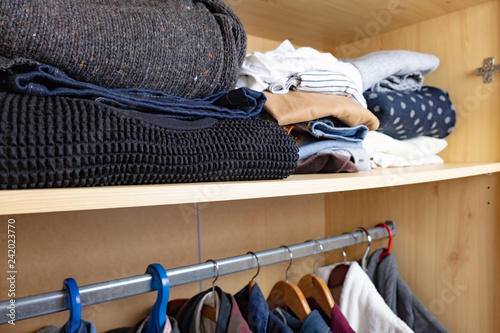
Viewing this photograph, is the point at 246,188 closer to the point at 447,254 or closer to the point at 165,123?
the point at 165,123

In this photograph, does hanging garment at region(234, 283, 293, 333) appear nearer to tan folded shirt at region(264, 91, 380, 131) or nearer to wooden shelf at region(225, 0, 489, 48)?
tan folded shirt at region(264, 91, 380, 131)

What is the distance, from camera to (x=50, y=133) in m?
0.36

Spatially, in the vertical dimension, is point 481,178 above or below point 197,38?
below

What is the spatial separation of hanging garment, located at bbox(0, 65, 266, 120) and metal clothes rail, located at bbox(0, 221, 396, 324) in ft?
0.81

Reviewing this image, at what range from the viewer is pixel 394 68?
2.83 feet

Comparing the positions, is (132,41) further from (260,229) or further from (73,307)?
(260,229)

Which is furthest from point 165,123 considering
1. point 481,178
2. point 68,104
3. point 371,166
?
point 481,178

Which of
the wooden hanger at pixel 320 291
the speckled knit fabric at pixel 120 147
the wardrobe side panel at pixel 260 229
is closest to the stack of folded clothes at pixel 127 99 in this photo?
the speckled knit fabric at pixel 120 147

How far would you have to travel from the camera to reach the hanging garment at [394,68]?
Answer: 0.82 m

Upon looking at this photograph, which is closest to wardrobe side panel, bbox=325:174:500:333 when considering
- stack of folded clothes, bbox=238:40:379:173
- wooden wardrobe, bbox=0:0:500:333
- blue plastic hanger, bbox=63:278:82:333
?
wooden wardrobe, bbox=0:0:500:333

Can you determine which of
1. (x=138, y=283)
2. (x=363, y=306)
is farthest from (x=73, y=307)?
(x=363, y=306)

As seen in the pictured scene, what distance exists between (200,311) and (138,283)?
137 mm

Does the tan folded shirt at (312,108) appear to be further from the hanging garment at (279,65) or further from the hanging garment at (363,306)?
the hanging garment at (363,306)

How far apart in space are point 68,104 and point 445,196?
0.89 metres
